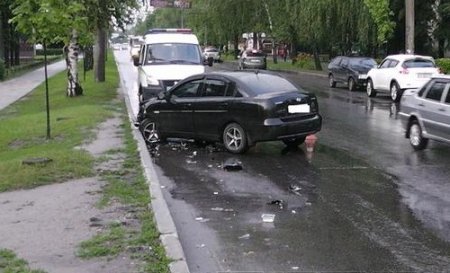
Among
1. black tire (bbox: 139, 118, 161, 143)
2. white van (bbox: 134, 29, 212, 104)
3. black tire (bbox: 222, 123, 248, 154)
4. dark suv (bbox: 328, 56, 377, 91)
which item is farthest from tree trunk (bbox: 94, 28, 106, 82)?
black tire (bbox: 222, 123, 248, 154)

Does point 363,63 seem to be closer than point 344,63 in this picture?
Yes

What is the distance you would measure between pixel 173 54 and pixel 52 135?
5730 millimetres

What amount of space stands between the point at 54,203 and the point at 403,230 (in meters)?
4.27

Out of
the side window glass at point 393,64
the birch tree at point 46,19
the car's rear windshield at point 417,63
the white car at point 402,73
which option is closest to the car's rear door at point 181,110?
the birch tree at point 46,19

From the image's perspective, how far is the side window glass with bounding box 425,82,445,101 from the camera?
466 inches

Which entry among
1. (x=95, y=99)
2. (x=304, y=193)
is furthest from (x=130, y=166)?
(x=95, y=99)

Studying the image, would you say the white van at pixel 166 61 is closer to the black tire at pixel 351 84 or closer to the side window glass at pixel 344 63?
Answer: the black tire at pixel 351 84

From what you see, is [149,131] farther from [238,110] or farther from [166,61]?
[166,61]

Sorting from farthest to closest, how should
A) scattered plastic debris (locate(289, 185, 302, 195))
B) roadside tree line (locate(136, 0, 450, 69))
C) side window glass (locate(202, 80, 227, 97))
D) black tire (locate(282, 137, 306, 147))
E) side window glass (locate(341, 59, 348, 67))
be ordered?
roadside tree line (locate(136, 0, 450, 69))
side window glass (locate(341, 59, 348, 67))
black tire (locate(282, 137, 306, 147))
side window glass (locate(202, 80, 227, 97))
scattered plastic debris (locate(289, 185, 302, 195))

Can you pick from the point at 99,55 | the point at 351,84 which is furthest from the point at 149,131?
the point at 99,55

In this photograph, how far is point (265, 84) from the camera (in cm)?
1203

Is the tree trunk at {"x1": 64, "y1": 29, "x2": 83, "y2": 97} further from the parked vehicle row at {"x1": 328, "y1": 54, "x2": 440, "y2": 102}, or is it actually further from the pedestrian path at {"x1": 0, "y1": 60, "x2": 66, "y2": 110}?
the parked vehicle row at {"x1": 328, "y1": 54, "x2": 440, "y2": 102}

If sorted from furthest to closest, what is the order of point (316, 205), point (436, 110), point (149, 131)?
point (149, 131) < point (436, 110) < point (316, 205)

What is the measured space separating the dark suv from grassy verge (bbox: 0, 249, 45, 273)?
77.0ft
